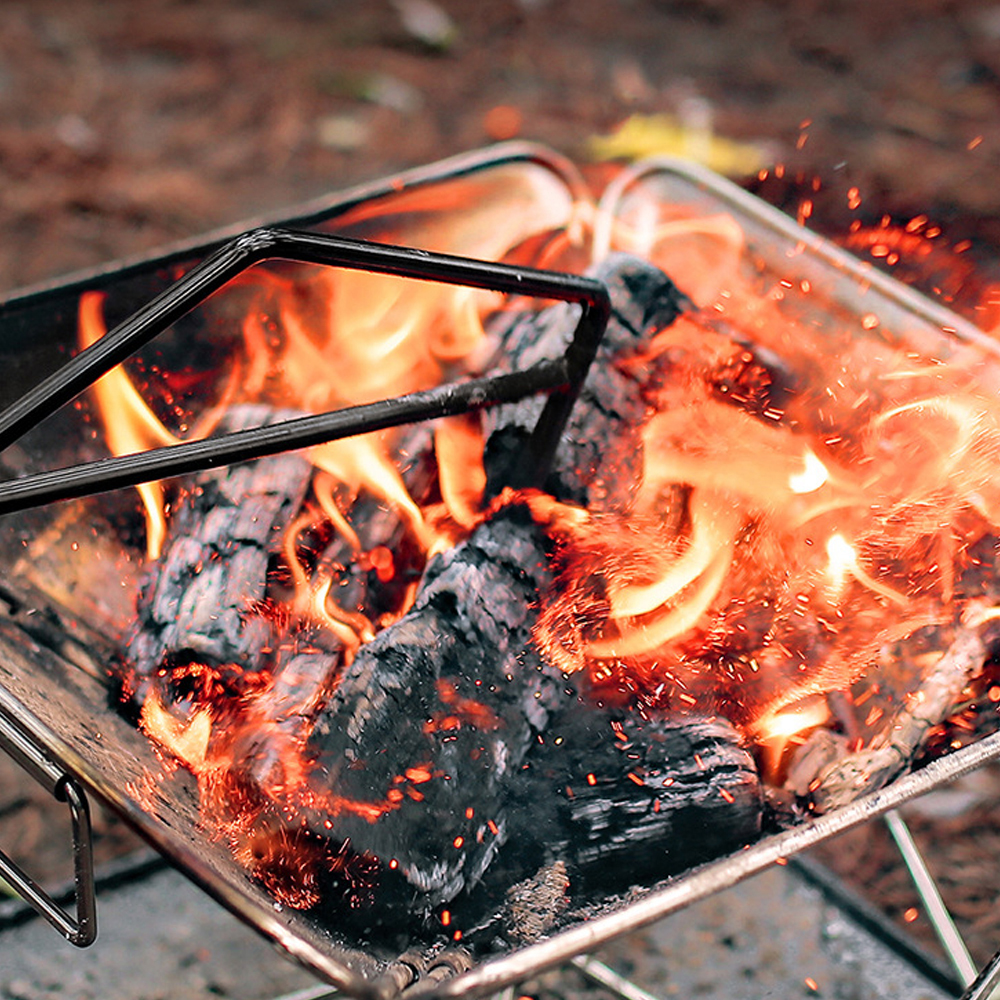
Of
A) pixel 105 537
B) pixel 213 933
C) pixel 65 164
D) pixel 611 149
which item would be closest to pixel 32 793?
pixel 213 933

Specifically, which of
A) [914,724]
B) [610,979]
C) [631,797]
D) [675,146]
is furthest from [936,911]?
[675,146]

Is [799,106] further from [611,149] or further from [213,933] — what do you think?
[213,933]

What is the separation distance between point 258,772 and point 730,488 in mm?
464

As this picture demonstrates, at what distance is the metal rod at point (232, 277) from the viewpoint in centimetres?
65

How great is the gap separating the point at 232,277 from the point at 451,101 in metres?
2.03

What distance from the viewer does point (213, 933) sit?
1262 millimetres

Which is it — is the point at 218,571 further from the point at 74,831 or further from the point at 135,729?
the point at 74,831

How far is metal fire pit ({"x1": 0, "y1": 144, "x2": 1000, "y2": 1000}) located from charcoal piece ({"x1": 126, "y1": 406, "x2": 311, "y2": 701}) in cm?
5

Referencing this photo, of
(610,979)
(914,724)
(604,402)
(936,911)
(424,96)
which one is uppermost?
(424,96)

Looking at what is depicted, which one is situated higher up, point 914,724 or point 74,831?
point 914,724

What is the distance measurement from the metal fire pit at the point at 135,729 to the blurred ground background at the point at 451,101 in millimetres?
1307

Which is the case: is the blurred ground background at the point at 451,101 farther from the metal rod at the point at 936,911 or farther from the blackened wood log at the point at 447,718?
the blackened wood log at the point at 447,718

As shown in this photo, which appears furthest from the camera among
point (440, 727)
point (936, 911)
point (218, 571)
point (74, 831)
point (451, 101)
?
point (451, 101)

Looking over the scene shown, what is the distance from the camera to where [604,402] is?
3.02ft
